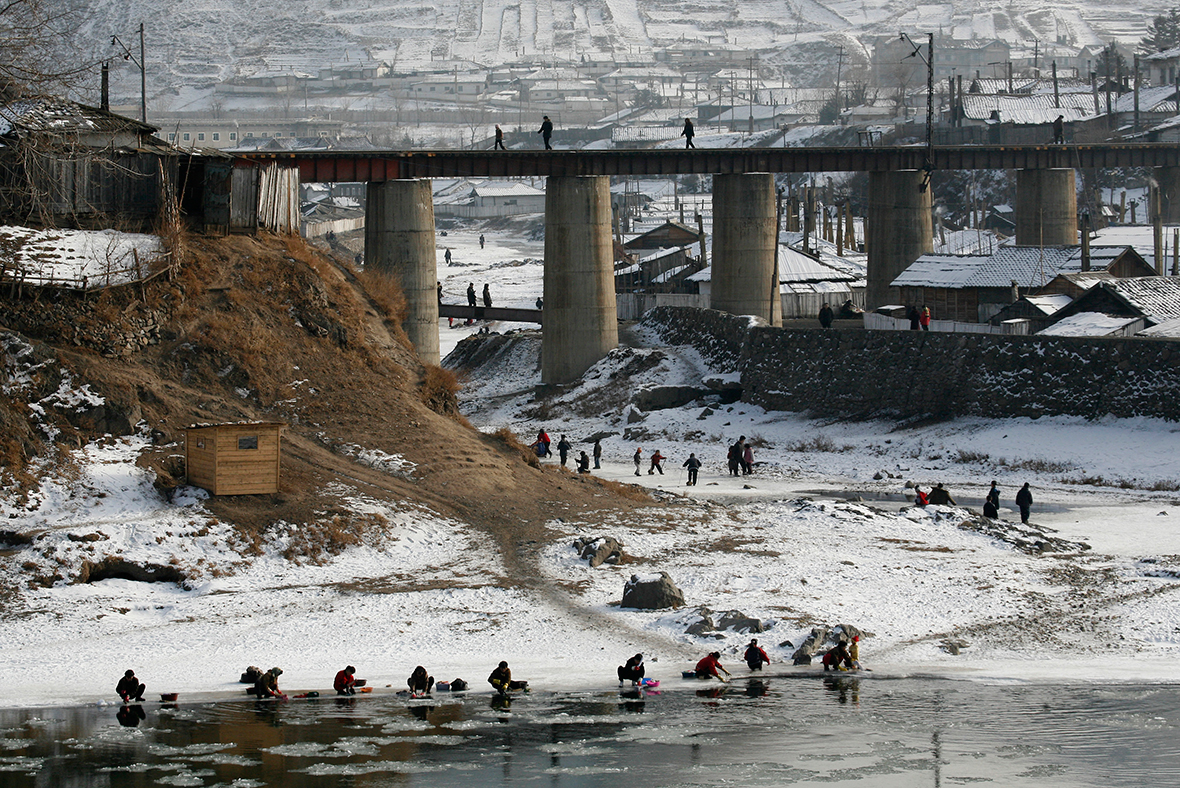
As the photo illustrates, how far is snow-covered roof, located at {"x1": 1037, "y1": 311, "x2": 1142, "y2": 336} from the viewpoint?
2231 inches

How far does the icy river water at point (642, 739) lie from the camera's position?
74.3 ft

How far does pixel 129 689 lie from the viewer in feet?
86.0

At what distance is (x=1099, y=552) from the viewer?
3884cm

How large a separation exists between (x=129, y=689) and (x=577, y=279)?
49.7m

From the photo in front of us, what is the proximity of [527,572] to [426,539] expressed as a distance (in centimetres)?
335

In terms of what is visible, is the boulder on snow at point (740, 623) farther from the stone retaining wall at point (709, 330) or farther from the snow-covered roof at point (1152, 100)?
the snow-covered roof at point (1152, 100)

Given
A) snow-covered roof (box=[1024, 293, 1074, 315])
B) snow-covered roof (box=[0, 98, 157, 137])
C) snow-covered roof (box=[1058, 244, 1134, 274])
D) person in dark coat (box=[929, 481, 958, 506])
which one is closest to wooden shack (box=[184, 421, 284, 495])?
snow-covered roof (box=[0, 98, 157, 137])

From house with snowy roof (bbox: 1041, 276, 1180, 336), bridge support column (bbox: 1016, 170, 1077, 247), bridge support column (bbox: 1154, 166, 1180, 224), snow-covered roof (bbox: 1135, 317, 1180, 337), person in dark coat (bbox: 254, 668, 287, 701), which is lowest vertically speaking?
person in dark coat (bbox: 254, 668, 287, 701)

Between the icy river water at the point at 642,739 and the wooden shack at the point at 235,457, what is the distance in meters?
10.5

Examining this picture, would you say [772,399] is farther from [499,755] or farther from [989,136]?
[989,136]

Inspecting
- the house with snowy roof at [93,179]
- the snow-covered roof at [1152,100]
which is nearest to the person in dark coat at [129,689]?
the house with snowy roof at [93,179]

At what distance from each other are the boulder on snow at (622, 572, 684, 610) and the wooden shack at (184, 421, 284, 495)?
9729 mm

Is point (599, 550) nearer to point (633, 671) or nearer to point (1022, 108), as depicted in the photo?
point (633, 671)

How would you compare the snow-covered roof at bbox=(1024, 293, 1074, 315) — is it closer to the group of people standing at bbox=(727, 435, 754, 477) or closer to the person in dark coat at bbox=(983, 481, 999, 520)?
the group of people standing at bbox=(727, 435, 754, 477)
